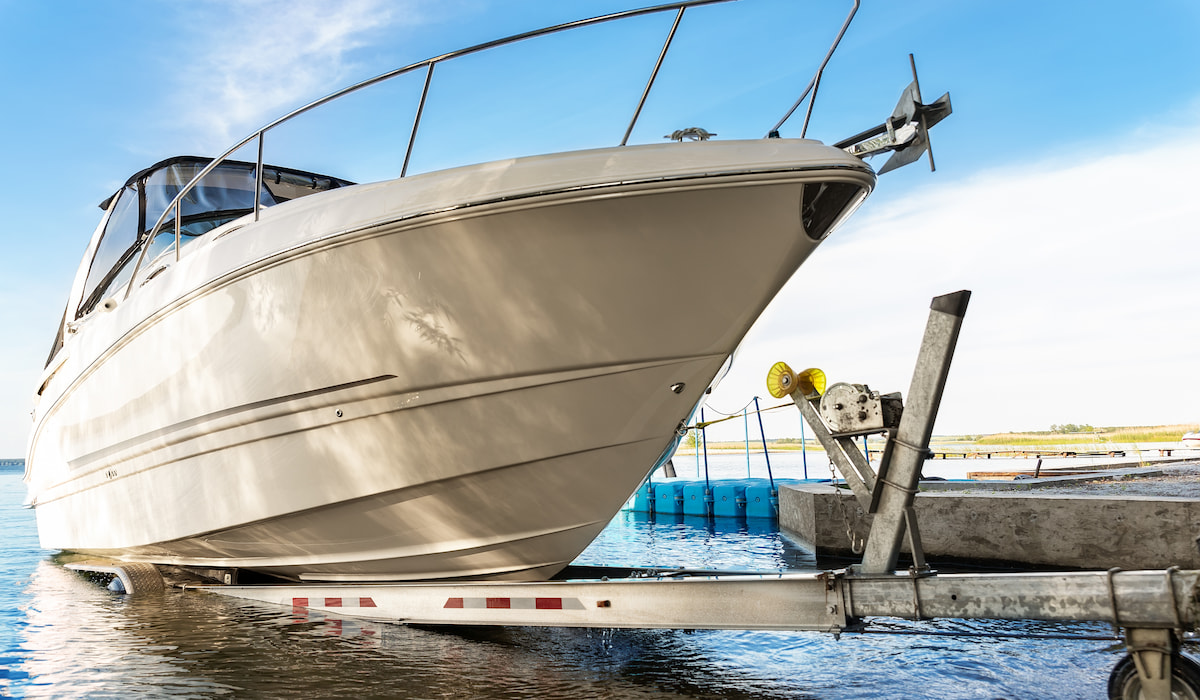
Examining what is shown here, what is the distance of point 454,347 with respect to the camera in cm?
333

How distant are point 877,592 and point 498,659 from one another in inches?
76.5

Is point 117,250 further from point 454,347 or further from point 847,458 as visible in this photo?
point 847,458

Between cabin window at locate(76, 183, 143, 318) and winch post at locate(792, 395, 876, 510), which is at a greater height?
cabin window at locate(76, 183, 143, 318)

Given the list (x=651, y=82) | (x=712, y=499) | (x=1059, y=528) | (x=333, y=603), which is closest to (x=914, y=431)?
(x=651, y=82)

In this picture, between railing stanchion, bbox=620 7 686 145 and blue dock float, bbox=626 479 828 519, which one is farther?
blue dock float, bbox=626 479 828 519

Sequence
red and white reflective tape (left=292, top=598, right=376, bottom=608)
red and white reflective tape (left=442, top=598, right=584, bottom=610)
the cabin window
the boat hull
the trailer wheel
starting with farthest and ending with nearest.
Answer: the cabin window → red and white reflective tape (left=292, top=598, right=376, bottom=608) → red and white reflective tape (left=442, top=598, right=584, bottom=610) → the boat hull → the trailer wheel

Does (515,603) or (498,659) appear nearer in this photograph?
(515,603)

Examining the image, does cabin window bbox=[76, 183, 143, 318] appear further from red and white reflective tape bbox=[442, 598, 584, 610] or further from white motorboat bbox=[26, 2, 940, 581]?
red and white reflective tape bbox=[442, 598, 584, 610]

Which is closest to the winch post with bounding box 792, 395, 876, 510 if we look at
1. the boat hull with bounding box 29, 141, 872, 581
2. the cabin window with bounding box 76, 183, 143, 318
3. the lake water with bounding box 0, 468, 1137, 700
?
the boat hull with bounding box 29, 141, 872, 581

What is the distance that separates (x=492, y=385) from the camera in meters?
3.36

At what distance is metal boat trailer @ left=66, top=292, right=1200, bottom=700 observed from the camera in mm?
2348

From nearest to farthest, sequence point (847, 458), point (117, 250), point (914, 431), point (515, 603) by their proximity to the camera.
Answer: point (914, 431), point (847, 458), point (515, 603), point (117, 250)

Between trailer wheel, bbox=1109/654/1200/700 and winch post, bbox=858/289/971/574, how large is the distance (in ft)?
2.59

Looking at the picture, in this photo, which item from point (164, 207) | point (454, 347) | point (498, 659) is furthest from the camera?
point (164, 207)
